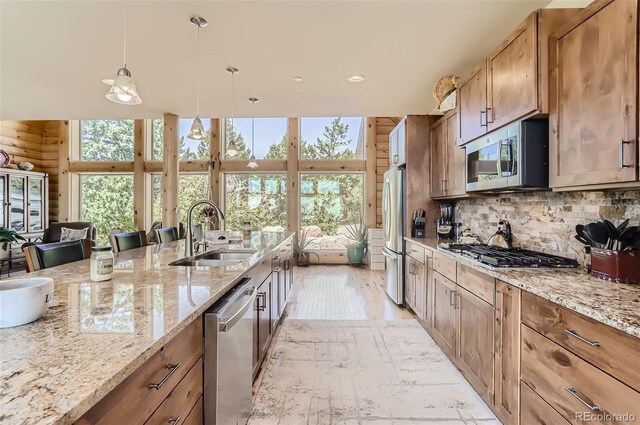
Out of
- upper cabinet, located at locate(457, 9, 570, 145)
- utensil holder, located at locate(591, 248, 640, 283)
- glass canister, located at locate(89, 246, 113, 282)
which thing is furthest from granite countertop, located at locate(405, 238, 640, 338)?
glass canister, located at locate(89, 246, 113, 282)

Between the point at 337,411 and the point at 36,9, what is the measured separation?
324 centimetres

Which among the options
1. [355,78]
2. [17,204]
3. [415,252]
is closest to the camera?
[355,78]

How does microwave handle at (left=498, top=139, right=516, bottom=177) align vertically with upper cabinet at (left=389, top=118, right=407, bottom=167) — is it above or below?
below

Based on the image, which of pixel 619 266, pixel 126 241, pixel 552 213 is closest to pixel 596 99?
pixel 619 266

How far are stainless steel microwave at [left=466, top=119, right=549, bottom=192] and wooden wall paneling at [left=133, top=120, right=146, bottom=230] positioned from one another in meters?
7.09

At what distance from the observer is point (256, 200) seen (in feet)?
23.2

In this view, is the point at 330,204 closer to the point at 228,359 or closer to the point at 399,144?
the point at 399,144

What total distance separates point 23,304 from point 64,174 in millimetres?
8005

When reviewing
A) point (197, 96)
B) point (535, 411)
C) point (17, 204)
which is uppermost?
point (197, 96)

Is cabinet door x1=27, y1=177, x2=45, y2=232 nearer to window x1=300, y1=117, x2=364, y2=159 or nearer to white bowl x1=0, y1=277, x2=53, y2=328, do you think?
window x1=300, y1=117, x2=364, y2=159

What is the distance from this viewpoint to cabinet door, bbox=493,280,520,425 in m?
1.59

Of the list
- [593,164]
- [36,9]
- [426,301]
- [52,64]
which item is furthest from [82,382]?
[52,64]

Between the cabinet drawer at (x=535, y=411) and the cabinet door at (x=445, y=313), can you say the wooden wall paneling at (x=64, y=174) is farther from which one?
the cabinet drawer at (x=535, y=411)

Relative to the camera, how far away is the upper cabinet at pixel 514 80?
5.69ft
